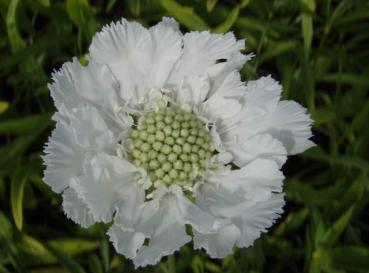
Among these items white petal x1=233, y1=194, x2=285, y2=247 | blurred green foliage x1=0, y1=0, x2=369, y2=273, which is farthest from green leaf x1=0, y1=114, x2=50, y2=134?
white petal x1=233, y1=194, x2=285, y2=247

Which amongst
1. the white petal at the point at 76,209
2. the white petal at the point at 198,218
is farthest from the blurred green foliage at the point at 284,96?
the white petal at the point at 198,218

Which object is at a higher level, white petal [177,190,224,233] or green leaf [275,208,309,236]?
white petal [177,190,224,233]

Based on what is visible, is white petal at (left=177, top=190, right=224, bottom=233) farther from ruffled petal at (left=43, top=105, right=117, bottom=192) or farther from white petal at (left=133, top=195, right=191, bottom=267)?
ruffled petal at (left=43, top=105, right=117, bottom=192)

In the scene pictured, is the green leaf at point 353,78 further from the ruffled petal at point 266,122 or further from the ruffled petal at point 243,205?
the ruffled petal at point 243,205

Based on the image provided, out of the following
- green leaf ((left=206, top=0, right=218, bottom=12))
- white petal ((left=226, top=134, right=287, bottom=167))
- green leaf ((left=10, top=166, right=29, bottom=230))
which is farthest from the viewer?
green leaf ((left=206, top=0, right=218, bottom=12))

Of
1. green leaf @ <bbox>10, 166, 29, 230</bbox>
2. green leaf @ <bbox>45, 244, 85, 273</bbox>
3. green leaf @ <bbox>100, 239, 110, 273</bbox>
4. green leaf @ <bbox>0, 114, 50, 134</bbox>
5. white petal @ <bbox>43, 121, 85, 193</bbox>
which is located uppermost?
white petal @ <bbox>43, 121, 85, 193</bbox>

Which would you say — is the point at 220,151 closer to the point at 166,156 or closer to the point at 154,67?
the point at 166,156

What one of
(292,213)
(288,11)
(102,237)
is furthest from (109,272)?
(288,11)
